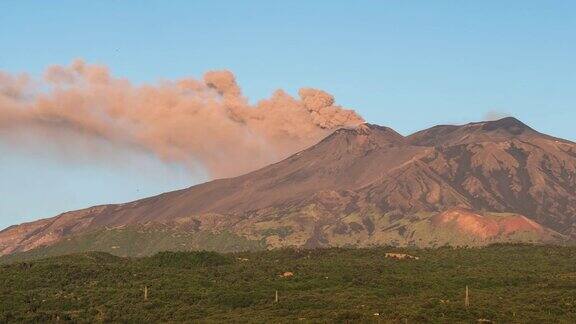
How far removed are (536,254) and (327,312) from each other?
2729 inches

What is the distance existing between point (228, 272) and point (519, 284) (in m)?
39.1

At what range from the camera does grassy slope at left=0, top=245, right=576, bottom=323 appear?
85.7 m

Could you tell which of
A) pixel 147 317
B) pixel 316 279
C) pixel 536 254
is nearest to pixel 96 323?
pixel 147 317

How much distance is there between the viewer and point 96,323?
87.7 meters

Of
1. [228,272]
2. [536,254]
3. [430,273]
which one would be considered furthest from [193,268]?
[536,254]

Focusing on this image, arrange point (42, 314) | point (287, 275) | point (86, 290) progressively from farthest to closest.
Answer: point (287, 275)
point (86, 290)
point (42, 314)

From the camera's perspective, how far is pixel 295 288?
105 meters

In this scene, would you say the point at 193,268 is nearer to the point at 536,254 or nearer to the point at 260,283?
the point at 260,283

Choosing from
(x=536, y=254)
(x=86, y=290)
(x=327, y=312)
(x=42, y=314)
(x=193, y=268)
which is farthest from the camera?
(x=536, y=254)

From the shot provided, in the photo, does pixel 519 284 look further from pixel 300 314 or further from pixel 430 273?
pixel 300 314

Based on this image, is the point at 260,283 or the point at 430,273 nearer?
the point at 260,283

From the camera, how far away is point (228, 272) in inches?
4724

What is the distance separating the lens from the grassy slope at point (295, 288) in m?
85.7

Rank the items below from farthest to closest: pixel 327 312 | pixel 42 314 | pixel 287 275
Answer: pixel 287 275
pixel 42 314
pixel 327 312
